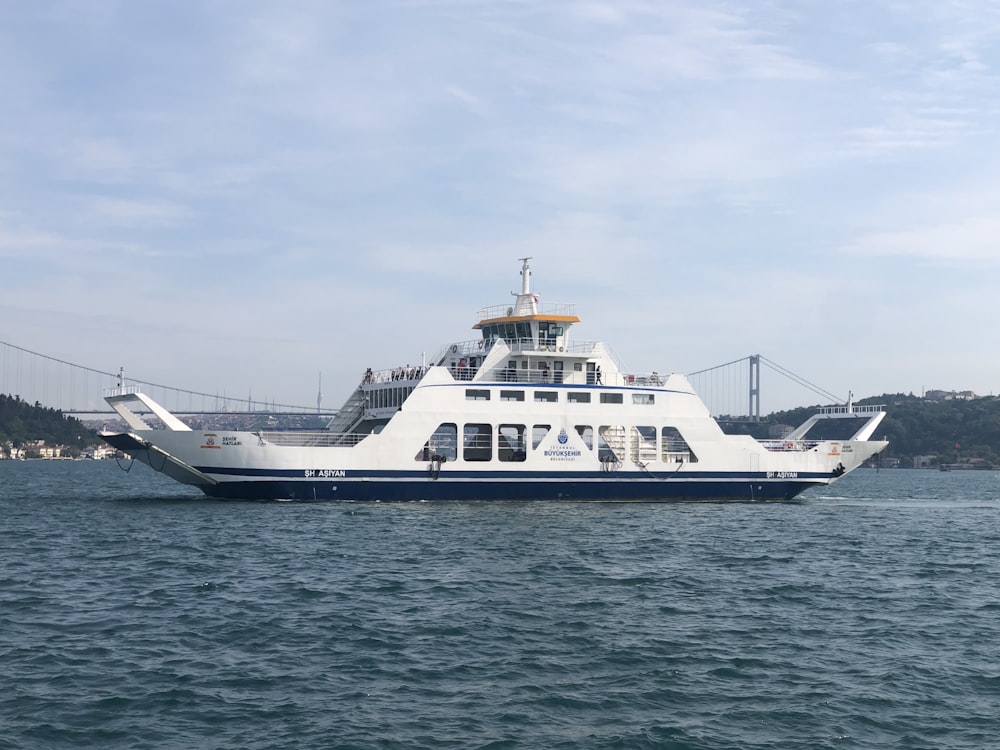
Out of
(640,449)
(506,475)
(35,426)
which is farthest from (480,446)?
(35,426)

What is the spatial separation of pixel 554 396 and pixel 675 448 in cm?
619

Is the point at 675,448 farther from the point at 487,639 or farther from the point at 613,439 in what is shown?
the point at 487,639

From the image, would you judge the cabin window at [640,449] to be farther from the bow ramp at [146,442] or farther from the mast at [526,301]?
the bow ramp at [146,442]

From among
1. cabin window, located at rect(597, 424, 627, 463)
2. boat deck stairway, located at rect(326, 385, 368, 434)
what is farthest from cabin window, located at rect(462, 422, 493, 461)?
boat deck stairway, located at rect(326, 385, 368, 434)

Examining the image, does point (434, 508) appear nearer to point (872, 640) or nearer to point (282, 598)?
point (282, 598)

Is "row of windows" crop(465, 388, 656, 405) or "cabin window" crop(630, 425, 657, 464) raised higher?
"row of windows" crop(465, 388, 656, 405)

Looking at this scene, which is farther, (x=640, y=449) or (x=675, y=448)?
(x=675, y=448)

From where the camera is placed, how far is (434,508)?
32.7m

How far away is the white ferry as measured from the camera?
33.3 meters

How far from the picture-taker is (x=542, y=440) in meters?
35.9

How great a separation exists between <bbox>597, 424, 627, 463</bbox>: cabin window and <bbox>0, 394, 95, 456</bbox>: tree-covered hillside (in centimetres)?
14824

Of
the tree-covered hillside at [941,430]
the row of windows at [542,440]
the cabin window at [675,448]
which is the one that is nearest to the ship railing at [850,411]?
the cabin window at [675,448]

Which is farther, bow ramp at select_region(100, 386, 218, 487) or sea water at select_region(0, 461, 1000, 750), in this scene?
bow ramp at select_region(100, 386, 218, 487)

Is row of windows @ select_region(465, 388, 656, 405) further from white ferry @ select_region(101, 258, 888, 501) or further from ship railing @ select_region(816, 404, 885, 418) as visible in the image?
ship railing @ select_region(816, 404, 885, 418)
